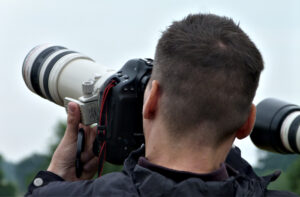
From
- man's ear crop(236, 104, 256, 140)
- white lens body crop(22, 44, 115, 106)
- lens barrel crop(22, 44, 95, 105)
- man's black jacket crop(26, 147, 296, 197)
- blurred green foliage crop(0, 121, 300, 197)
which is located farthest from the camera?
blurred green foliage crop(0, 121, 300, 197)

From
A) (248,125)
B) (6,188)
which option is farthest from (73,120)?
(6,188)

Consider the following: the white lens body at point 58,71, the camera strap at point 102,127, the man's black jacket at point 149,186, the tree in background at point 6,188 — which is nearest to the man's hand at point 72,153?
the camera strap at point 102,127

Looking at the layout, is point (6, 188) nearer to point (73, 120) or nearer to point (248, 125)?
point (73, 120)

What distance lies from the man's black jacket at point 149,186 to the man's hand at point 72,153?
45 centimetres

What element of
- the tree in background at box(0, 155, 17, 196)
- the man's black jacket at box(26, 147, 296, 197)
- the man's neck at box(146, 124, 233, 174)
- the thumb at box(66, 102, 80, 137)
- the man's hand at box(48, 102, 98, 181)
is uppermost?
the man's neck at box(146, 124, 233, 174)

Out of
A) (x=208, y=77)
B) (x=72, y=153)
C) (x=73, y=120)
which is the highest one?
(x=208, y=77)

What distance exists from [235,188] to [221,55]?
1.47ft

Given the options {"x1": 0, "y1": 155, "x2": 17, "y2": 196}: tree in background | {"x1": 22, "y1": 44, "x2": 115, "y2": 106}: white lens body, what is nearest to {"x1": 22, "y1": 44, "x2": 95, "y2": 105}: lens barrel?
{"x1": 22, "y1": 44, "x2": 115, "y2": 106}: white lens body

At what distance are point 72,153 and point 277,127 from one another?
900 millimetres

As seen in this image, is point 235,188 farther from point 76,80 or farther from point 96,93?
point 76,80

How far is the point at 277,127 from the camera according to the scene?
304 centimetres

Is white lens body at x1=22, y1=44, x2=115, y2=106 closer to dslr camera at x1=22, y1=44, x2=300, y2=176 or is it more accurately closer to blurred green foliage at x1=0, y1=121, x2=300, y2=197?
dslr camera at x1=22, y1=44, x2=300, y2=176

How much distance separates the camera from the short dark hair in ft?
7.74

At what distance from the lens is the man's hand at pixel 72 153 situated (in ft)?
9.82
